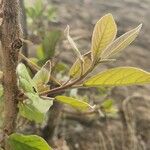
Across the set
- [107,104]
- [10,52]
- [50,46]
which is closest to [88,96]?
[107,104]

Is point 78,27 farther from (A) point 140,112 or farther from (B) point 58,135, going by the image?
(B) point 58,135

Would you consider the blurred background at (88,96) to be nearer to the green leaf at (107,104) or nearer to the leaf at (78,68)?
the green leaf at (107,104)

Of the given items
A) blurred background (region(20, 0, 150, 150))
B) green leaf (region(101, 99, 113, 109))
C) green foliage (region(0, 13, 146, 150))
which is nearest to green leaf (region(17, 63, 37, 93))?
green foliage (region(0, 13, 146, 150))

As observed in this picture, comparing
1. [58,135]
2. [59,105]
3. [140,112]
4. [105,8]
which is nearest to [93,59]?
[59,105]

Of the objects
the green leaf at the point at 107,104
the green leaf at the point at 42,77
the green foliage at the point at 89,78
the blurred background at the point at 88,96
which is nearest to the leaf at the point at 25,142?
the green foliage at the point at 89,78

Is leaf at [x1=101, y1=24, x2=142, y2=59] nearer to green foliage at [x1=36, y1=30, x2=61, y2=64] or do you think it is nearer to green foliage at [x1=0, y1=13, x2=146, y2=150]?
green foliage at [x1=0, y1=13, x2=146, y2=150]
